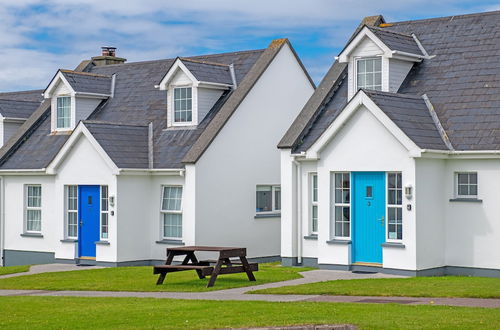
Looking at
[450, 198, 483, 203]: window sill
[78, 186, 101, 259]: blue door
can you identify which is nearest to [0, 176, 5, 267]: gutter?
[78, 186, 101, 259]: blue door

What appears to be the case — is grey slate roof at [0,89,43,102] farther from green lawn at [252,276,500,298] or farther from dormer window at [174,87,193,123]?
green lawn at [252,276,500,298]

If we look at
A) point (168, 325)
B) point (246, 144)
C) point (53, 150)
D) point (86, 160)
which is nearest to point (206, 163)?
point (246, 144)

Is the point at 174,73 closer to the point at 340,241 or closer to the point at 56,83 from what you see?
the point at 56,83

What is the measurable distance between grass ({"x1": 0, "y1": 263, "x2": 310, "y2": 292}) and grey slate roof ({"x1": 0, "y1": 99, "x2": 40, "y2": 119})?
465 inches

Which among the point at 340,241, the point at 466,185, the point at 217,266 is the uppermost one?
the point at 466,185

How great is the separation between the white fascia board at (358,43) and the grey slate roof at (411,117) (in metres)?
1.62

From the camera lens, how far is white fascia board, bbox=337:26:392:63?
25578 millimetres

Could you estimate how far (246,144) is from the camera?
29.6 m

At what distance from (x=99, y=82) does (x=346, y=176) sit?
1311 cm

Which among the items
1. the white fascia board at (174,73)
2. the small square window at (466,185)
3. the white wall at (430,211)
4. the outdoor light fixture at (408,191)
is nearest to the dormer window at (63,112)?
the white fascia board at (174,73)

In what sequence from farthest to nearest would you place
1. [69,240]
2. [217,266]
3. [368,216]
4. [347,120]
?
[69,240] < [347,120] < [368,216] < [217,266]

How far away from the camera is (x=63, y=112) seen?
33.5m

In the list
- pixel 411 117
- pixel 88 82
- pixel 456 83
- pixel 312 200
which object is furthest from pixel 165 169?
pixel 456 83

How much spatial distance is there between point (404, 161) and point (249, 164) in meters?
7.78
